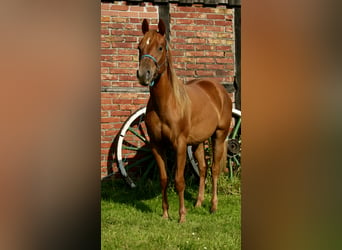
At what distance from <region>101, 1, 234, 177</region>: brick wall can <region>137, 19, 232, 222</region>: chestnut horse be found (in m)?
0.32

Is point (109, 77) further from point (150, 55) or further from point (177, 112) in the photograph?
point (150, 55)

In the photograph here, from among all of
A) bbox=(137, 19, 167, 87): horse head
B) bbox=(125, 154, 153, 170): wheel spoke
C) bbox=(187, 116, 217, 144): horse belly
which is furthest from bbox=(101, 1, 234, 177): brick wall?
bbox=(137, 19, 167, 87): horse head

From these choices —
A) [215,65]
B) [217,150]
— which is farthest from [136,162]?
[215,65]

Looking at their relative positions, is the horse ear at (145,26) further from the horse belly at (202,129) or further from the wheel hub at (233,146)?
the wheel hub at (233,146)

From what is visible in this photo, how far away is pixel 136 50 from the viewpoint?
2498 millimetres

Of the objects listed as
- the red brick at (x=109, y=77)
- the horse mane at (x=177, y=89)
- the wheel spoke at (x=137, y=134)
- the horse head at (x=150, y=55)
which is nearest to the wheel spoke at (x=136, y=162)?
the wheel spoke at (x=137, y=134)

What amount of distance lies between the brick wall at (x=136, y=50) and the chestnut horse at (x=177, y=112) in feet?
1.06

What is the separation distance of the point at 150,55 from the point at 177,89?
0.33 metres

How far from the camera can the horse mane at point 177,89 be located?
1.72 meters

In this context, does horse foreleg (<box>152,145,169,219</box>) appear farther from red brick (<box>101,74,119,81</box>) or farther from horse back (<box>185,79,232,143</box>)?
red brick (<box>101,74,119,81</box>)

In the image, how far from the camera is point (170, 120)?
1.78m
